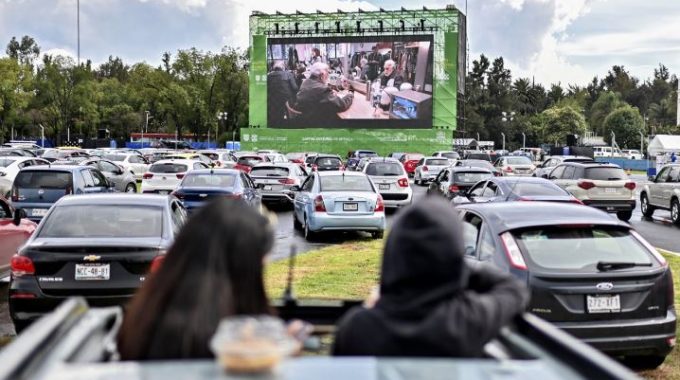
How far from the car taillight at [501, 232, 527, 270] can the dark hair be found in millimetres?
4191

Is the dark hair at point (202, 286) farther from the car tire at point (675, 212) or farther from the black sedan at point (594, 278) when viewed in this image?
the car tire at point (675, 212)

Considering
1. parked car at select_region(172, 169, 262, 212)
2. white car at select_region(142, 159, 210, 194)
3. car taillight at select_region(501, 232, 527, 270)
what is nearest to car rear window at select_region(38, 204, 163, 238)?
car taillight at select_region(501, 232, 527, 270)

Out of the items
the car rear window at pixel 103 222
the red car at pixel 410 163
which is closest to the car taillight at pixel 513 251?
the car rear window at pixel 103 222

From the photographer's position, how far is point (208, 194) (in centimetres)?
1811

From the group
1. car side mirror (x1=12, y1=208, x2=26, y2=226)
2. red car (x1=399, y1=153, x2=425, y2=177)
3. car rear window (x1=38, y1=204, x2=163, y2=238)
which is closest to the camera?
car rear window (x1=38, y1=204, x2=163, y2=238)

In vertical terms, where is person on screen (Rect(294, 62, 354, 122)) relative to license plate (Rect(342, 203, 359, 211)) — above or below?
above

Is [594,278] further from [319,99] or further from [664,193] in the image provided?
Answer: [319,99]

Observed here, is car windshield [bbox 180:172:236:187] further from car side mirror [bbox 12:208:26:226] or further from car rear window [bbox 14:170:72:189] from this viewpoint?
car side mirror [bbox 12:208:26:226]

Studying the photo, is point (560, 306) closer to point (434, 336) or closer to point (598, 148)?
point (434, 336)

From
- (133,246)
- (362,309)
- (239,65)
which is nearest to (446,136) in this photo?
(239,65)

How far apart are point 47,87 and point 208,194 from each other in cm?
7782

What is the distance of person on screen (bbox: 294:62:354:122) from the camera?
214ft

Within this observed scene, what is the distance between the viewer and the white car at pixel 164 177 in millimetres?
24297

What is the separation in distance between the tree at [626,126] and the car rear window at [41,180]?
11456cm
